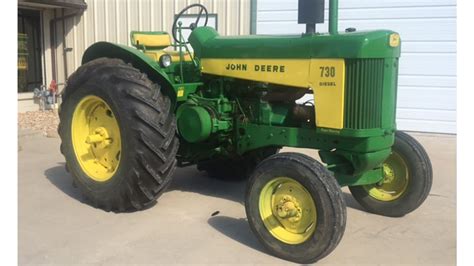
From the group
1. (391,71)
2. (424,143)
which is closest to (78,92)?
(391,71)

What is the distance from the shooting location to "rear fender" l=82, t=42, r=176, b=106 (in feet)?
14.7

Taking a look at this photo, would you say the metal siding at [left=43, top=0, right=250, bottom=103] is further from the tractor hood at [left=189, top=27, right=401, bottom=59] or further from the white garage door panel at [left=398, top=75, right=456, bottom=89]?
the tractor hood at [left=189, top=27, right=401, bottom=59]

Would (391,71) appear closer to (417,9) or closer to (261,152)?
(261,152)

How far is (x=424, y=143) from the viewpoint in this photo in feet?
26.1

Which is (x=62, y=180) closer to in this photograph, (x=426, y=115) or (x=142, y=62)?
(x=142, y=62)

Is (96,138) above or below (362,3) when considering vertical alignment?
below

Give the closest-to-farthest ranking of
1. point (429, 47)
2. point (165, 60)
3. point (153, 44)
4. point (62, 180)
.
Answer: point (165, 60) → point (153, 44) → point (62, 180) → point (429, 47)

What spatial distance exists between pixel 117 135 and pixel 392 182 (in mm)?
2515

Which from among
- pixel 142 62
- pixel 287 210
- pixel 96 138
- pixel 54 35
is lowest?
pixel 287 210

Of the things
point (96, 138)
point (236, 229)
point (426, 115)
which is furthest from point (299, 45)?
point (426, 115)

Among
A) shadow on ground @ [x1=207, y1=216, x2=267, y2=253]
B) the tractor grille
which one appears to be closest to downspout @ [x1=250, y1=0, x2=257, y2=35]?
shadow on ground @ [x1=207, y1=216, x2=267, y2=253]

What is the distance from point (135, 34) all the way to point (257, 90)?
1552 mm

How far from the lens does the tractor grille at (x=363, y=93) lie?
3598mm

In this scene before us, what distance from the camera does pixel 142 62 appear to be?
455 cm
